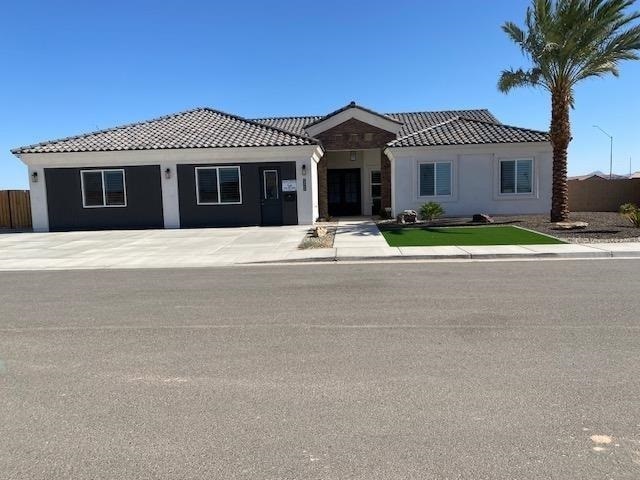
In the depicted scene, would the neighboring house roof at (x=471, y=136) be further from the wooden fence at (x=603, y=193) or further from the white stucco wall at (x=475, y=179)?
the wooden fence at (x=603, y=193)

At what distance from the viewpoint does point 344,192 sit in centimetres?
2714

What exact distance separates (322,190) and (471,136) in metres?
7.33

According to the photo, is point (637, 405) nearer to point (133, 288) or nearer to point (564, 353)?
point (564, 353)

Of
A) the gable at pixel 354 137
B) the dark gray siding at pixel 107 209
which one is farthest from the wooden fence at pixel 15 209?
the gable at pixel 354 137

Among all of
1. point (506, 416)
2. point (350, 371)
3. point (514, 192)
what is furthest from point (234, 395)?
point (514, 192)

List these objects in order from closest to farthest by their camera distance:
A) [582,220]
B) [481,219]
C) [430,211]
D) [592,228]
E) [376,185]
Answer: [592,228]
[582,220]
[481,219]
[430,211]
[376,185]

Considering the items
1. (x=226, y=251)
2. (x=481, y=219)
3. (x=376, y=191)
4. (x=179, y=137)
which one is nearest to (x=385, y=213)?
(x=376, y=191)

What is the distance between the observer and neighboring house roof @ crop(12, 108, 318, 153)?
21.9 m

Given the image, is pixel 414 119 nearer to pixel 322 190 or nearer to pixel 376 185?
pixel 376 185

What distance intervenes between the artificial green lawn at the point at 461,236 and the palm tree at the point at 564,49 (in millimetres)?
3141

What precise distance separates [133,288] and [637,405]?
834 centimetres

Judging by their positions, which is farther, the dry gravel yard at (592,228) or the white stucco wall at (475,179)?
the white stucco wall at (475,179)

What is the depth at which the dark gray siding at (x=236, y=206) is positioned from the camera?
2203 cm

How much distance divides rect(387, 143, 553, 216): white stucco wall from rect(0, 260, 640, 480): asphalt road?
14149 mm
